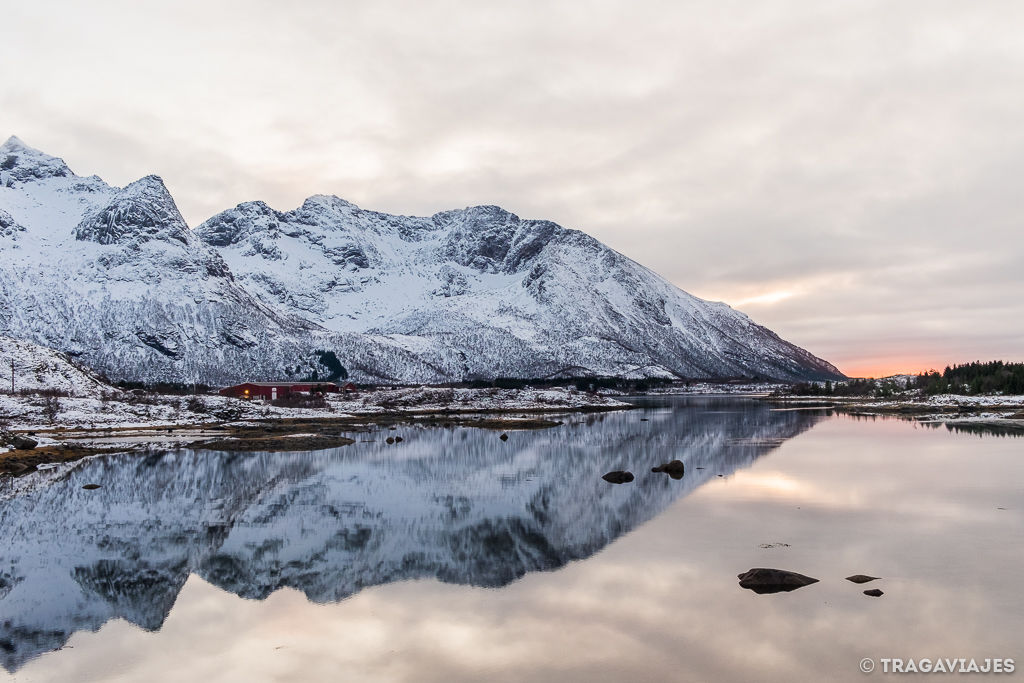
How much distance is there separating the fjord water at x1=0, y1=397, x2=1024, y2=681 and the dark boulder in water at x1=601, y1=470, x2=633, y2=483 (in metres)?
1.73

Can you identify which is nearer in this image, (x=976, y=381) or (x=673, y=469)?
(x=673, y=469)

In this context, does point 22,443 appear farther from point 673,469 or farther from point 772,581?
point 772,581

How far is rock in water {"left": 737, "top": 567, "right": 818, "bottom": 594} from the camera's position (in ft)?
77.8

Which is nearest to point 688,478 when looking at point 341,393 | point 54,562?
point 54,562

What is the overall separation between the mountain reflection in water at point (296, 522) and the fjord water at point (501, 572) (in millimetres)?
179

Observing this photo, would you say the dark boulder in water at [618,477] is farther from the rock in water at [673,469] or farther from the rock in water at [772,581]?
the rock in water at [772,581]

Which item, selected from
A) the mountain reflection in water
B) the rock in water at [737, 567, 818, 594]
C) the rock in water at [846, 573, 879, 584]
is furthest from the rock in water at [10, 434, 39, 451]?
the rock in water at [846, 573, 879, 584]

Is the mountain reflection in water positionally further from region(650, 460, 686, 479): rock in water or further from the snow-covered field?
the snow-covered field

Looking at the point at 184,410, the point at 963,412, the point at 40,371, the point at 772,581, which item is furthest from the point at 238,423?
the point at 963,412

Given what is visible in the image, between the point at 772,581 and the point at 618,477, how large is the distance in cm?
2354

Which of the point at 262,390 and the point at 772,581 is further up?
the point at 262,390

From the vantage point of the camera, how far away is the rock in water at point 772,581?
23.7m

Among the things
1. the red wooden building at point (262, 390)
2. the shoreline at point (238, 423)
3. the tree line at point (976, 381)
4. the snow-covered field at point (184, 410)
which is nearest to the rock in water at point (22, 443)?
the shoreline at point (238, 423)

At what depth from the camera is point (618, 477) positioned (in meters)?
47.4
